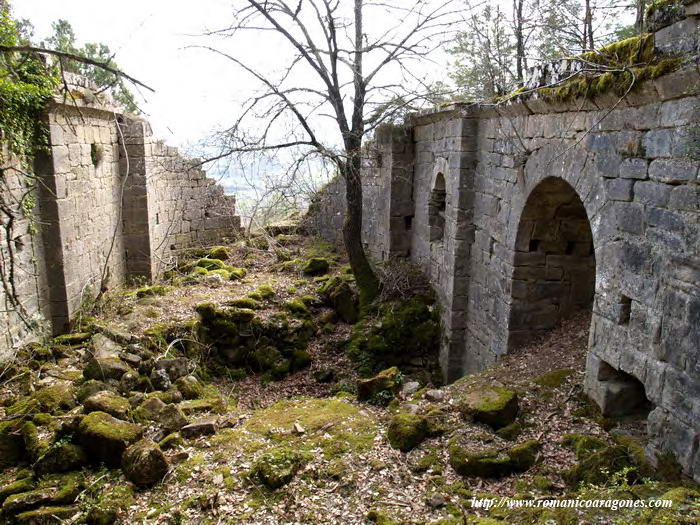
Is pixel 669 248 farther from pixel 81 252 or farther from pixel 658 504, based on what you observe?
pixel 81 252

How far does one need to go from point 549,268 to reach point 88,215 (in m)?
6.53

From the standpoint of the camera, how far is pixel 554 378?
5.37 metres

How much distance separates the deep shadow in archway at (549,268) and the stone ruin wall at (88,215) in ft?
14.6

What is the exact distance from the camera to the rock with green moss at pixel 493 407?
16.1ft

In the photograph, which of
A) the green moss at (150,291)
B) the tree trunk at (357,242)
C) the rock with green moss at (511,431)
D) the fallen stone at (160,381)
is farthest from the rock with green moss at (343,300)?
the rock with green moss at (511,431)

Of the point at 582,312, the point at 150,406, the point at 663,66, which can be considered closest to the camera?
the point at 663,66

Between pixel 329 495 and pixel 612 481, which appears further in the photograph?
pixel 329 495

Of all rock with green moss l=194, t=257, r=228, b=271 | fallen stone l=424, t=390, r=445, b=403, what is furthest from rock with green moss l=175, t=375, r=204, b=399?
rock with green moss l=194, t=257, r=228, b=271

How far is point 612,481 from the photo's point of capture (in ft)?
12.3

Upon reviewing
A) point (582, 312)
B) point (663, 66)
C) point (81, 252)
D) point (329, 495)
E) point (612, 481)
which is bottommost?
point (329, 495)

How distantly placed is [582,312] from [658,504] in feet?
12.1

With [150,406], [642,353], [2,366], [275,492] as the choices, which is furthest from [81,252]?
[642,353]

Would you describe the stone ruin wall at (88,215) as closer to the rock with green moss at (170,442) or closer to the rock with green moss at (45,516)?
the rock with green moss at (45,516)

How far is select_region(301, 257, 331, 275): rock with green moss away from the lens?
10.8 metres
